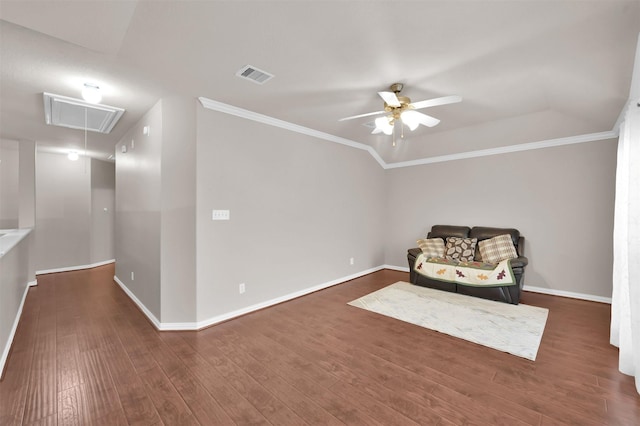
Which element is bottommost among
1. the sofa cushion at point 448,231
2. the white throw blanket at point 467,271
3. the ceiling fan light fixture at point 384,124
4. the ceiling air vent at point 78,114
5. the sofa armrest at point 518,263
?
the white throw blanket at point 467,271

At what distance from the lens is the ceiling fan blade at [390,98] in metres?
2.55

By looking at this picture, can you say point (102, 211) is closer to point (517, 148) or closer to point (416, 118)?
point (416, 118)

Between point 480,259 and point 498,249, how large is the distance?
340mm

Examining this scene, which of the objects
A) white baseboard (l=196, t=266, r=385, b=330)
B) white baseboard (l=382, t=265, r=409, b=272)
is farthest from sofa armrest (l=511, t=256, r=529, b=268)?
white baseboard (l=196, t=266, r=385, b=330)

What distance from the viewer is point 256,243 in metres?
3.73

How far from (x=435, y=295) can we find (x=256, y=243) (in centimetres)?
282

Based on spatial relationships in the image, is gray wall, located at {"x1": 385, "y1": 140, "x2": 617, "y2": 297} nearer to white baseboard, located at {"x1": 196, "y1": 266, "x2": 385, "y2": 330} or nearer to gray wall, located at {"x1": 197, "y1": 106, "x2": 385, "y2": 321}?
gray wall, located at {"x1": 197, "y1": 106, "x2": 385, "y2": 321}

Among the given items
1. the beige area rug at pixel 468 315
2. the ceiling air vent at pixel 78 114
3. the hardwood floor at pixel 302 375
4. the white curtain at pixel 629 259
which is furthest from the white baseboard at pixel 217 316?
the white curtain at pixel 629 259

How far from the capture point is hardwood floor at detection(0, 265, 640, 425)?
1.87m

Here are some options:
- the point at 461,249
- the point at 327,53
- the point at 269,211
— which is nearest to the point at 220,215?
the point at 269,211

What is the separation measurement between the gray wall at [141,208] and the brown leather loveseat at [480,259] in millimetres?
3962

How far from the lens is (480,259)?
15.3ft

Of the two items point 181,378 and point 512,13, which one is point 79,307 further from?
point 512,13

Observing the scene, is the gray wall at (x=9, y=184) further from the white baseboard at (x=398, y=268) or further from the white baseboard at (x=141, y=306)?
the white baseboard at (x=398, y=268)
